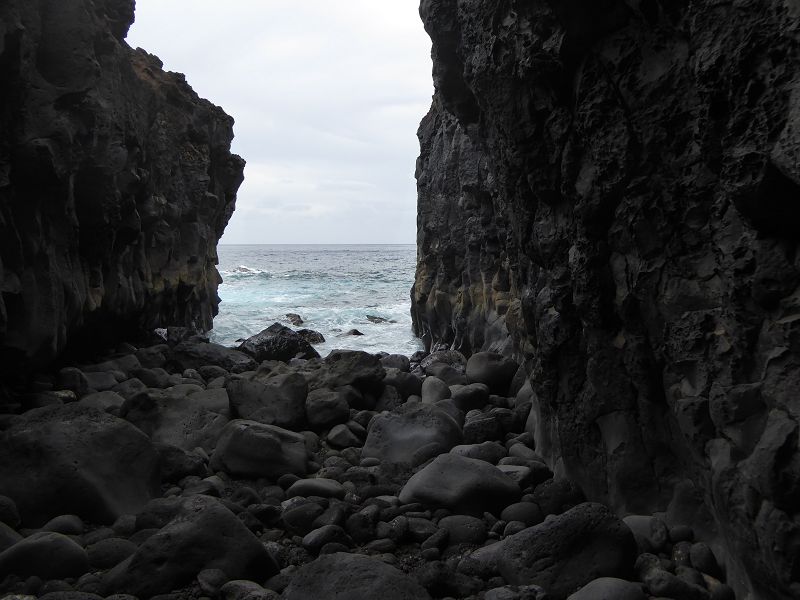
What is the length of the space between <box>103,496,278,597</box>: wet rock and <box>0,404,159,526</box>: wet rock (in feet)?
4.28

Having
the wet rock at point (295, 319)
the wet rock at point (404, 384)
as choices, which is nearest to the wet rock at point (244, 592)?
the wet rock at point (404, 384)

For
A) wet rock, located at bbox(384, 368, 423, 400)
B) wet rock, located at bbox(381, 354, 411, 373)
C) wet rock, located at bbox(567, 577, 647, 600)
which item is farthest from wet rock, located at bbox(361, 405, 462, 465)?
wet rock, located at bbox(381, 354, 411, 373)

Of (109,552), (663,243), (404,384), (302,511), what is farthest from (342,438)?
(663,243)

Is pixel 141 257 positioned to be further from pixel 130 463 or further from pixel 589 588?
pixel 589 588

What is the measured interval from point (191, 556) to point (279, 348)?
1201 centimetres

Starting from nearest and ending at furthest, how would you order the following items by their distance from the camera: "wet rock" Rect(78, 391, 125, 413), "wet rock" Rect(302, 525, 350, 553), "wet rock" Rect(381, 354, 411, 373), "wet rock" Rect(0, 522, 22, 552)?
"wet rock" Rect(0, 522, 22, 552), "wet rock" Rect(302, 525, 350, 553), "wet rock" Rect(78, 391, 125, 413), "wet rock" Rect(381, 354, 411, 373)

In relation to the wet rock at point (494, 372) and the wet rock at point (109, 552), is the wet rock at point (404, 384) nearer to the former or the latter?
the wet rock at point (494, 372)

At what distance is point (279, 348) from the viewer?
16156 millimetres

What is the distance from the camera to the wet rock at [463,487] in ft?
18.1

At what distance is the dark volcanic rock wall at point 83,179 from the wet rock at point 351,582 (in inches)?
222

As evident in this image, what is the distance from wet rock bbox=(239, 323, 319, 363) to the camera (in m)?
16.0

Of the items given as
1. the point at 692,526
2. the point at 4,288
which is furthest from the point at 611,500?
the point at 4,288

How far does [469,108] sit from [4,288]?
253 inches

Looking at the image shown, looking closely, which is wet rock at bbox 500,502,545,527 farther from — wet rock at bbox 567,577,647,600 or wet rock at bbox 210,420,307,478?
wet rock at bbox 210,420,307,478
